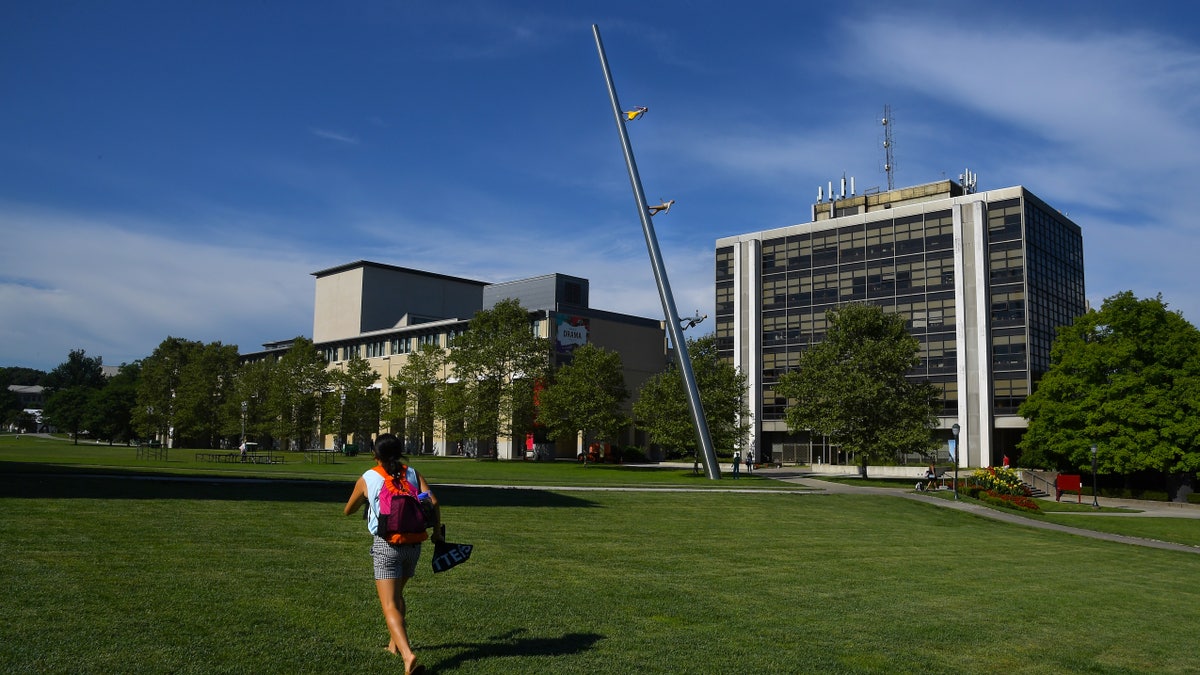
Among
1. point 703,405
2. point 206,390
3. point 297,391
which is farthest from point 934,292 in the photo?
point 206,390

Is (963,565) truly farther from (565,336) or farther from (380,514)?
(565,336)

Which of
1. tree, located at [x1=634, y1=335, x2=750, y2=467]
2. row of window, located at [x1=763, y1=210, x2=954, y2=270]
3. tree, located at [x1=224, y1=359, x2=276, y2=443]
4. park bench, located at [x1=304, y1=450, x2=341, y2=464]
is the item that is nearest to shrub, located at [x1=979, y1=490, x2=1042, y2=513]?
tree, located at [x1=634, y1=335, x2=750, y2=467]

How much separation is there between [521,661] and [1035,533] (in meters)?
22.3

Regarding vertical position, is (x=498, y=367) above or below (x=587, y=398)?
above

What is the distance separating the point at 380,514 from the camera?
6.66 meters

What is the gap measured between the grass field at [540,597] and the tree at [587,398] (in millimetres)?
44358

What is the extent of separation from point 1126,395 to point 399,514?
54.2 meters

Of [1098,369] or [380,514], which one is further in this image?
[1098,369]

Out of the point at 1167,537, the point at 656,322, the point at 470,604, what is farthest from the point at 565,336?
the point at 470,604

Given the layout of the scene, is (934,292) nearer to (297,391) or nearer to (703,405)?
(703,405)

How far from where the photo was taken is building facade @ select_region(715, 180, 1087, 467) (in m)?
73.1

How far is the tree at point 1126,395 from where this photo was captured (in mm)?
48375

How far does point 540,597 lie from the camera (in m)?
9.93

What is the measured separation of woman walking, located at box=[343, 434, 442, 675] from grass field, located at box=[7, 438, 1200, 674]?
1.35 feet
